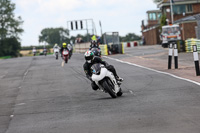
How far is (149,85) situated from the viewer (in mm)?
14898

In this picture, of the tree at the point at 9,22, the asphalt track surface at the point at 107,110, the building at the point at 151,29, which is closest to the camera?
the asphalt track surface at the point at 107,110

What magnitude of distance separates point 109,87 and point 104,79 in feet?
0.82

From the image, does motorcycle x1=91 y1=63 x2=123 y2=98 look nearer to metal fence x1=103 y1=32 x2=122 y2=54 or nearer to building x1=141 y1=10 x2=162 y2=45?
metal fence x1=103 y1=32 x2=122 y2=54

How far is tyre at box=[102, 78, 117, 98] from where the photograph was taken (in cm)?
1204

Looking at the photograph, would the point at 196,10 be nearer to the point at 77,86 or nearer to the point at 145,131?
the point at 77,86

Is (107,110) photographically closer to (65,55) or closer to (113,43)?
(65,55)

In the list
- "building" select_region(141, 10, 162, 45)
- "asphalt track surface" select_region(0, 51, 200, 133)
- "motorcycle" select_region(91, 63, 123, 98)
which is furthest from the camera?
"building" select_region(141, 10, 162, 45)

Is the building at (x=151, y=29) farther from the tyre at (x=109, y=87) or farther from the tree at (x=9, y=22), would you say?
the tyre at (x=109, y=87)

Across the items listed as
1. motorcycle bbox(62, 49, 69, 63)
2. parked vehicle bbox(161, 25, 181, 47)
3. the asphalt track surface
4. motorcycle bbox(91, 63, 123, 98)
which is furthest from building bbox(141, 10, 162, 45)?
motorcycle bbox(91, 63, 123, 98)

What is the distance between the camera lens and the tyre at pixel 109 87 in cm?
1204

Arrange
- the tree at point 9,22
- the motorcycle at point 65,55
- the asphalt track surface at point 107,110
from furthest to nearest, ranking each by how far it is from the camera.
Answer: the tree at point 9,22
the motorcycle at point 65,55
the asphalt track surface at point 107,110

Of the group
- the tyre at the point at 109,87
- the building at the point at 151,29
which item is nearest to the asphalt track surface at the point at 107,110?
the tyre at the point at 109,87

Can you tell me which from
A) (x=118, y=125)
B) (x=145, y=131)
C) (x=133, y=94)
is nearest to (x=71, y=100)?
(x=133, y=94)

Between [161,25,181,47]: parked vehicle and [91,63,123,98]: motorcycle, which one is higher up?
[161,25,181,47]: parked vehicle
